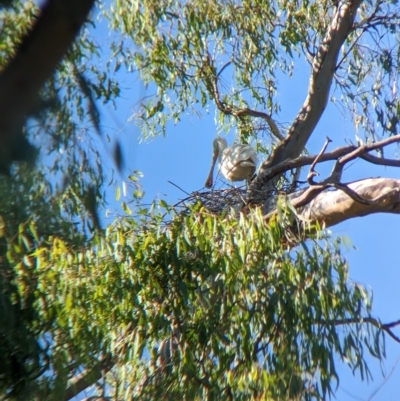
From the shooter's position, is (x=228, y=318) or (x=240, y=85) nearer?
(x=228, y=318)

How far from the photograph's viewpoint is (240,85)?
7109 millimetres

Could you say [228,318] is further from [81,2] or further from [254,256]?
[81,2]

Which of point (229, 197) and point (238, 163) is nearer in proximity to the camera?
point (229, 197)

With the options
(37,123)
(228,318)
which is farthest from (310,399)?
(37,123)

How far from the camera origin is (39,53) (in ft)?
6.08

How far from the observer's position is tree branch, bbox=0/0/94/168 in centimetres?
185

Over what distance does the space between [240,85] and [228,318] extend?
3639 millimetres

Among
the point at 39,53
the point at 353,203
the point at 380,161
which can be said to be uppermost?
the point at 380,161

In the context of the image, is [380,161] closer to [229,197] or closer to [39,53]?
[229,197]

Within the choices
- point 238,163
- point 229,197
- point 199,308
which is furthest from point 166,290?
point 238,163

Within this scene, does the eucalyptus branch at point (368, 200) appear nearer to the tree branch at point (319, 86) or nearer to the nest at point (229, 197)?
the nest at point (229, 197)

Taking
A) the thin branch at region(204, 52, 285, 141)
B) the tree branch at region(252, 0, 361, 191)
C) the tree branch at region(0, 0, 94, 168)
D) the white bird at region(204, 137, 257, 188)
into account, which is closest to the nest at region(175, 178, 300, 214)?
the tree branch at region(252, 0, 361, 191)

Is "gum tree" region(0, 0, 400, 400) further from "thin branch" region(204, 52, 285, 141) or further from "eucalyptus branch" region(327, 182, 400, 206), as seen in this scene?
"thin branch" region(204, 52, 285, 141)

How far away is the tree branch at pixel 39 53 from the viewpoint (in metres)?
1.85
